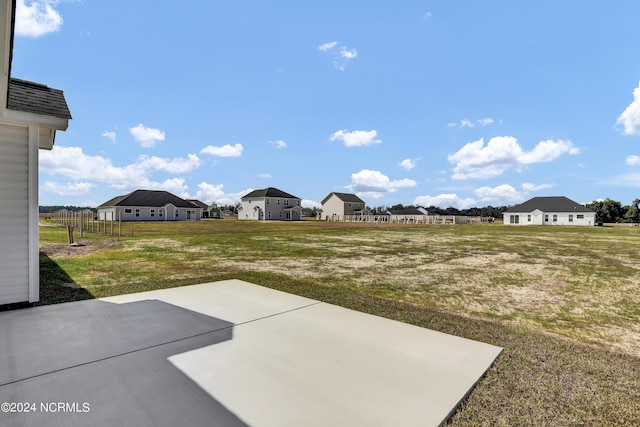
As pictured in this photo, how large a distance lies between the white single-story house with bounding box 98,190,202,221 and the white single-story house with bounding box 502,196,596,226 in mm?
54999

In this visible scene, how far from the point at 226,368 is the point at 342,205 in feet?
204

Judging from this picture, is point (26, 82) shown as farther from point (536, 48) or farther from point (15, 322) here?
point (536, 48)

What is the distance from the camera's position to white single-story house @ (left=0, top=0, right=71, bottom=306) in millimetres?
4570

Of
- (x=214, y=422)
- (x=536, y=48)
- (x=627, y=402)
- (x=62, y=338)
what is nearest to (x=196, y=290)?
(x=62, y=338)

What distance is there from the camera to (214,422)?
2.04 meters

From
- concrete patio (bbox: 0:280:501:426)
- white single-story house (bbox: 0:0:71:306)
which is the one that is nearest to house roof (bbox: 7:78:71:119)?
white single-story house (bbox: 0:0:71:306)

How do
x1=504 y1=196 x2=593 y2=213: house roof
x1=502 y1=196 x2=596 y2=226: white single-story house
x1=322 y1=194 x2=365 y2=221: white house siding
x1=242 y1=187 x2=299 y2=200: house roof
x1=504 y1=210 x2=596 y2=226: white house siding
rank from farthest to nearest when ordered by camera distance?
x1=322 y1=194 x2=365 y2=221: white house siding, x1=242 y1=187 x2=299 y2=200: house roof, x1=504 y1=196 x2=593 y2=213: house roof, x1=502 y1=196 x2=596 y2=226: white single-story house, x1=504 y1=210 x2=596 y2=226: white house siding

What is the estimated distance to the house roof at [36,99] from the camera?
4.44 m

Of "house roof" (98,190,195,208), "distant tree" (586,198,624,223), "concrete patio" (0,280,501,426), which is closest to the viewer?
"concrete patio" (0,280,501,426)

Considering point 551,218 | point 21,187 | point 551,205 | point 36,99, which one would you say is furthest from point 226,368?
point 551,205

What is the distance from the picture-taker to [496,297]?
19.1 feet

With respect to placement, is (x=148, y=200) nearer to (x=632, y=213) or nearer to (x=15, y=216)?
(x=15, y=216)

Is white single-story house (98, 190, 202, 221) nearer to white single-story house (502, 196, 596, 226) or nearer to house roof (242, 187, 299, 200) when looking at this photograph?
house roof (242, 187, 299, 200)

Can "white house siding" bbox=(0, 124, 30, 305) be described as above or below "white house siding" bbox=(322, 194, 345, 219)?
below
